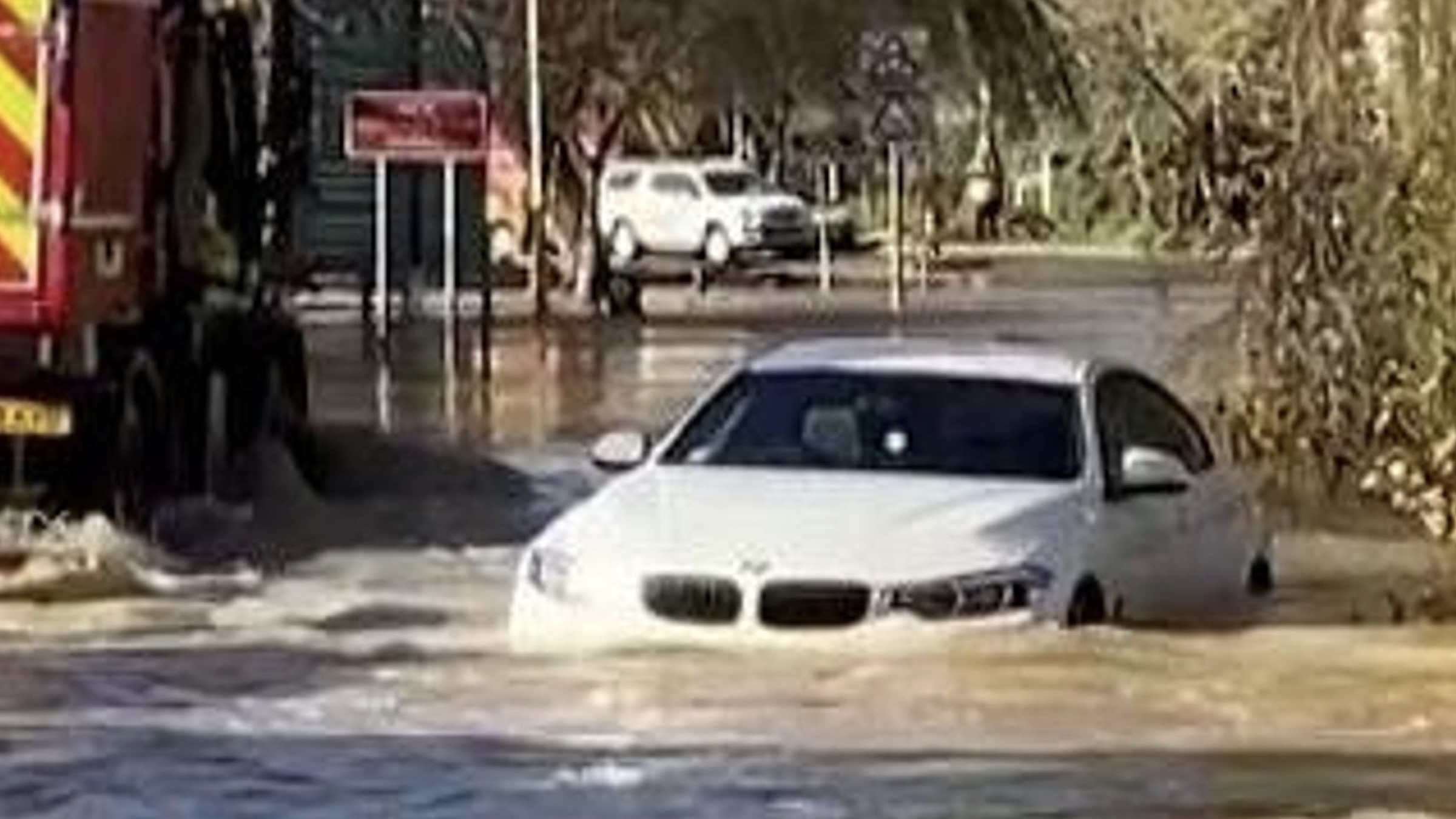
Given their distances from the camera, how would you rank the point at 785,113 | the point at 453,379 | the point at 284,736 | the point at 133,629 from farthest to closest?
the point at 785,113
the point at 453,379
the point at 133,629
the point at 284,736

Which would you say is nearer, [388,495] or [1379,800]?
[1379,800]

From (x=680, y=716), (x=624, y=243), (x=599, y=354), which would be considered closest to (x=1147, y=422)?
(x=680, y=716)

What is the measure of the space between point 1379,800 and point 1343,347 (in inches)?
374

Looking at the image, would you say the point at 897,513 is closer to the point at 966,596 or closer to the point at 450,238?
the point at 966,596

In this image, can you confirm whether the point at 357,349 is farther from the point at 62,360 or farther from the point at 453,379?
the point at 62,360

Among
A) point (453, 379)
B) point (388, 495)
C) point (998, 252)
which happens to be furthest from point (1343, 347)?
point (998, 252)

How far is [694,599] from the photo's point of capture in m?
14.9

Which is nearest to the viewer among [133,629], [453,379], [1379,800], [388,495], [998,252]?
[1379,800]

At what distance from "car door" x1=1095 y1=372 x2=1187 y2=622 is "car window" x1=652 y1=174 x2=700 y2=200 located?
52823 mm

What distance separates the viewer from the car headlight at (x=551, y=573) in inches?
601

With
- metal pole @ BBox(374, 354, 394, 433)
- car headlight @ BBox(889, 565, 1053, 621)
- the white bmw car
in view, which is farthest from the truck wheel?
metal pole @ BBox(374, 354, 394, 433)

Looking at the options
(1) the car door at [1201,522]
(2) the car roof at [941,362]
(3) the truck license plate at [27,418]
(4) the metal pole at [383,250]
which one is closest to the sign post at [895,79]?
(4) the metal pole at [383,250]

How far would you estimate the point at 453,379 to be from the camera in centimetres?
3641

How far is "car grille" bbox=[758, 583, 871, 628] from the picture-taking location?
14812 mm
